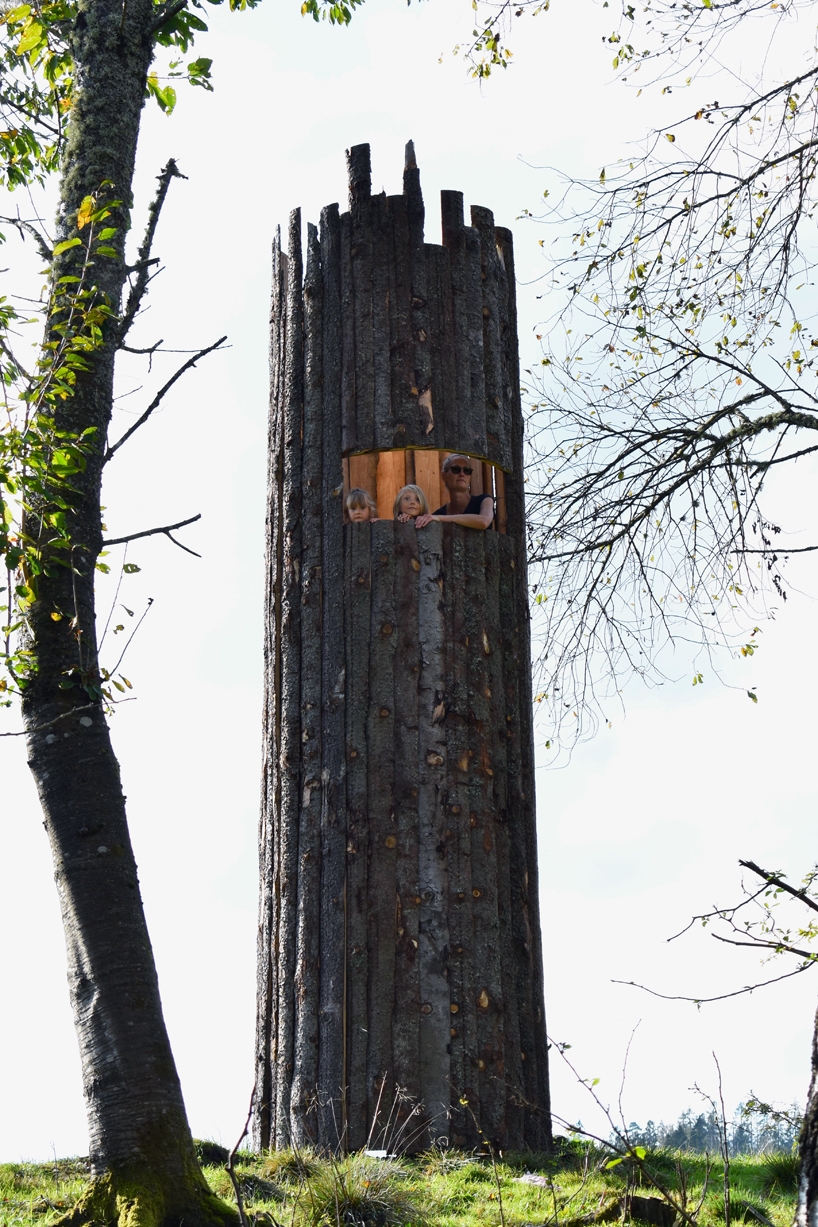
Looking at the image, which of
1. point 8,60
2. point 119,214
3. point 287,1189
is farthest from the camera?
point 8,60

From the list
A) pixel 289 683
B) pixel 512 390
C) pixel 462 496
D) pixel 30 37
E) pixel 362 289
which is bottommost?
pixel 289 683

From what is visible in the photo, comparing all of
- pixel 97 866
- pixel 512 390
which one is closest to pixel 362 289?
pixel 512 390

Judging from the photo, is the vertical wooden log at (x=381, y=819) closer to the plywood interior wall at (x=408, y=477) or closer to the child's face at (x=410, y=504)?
the child's face at (x=410, y=504)

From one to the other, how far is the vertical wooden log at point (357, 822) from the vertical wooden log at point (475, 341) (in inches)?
43.6

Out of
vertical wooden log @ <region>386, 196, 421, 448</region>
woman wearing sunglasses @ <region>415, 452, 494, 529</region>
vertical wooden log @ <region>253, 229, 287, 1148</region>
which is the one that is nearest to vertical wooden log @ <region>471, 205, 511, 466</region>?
woman wearing sunglasses @ <region>415, 452, 494, 529</region>

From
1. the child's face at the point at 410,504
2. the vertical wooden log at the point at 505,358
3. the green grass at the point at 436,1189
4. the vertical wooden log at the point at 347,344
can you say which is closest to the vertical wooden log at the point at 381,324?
the vertical wooden log at the point at 347,344

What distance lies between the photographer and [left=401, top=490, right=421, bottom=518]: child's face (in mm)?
7898

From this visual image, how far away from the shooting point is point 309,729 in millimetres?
7727

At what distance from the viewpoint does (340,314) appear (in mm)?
8445

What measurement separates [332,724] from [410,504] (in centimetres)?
159

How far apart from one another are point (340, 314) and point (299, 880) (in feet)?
13.2

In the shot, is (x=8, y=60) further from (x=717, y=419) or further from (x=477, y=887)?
(x=477, y=887)

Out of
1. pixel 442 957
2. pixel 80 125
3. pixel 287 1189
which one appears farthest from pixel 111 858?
pixel 80 125

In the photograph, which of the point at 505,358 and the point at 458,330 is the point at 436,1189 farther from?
the point at 505,358
